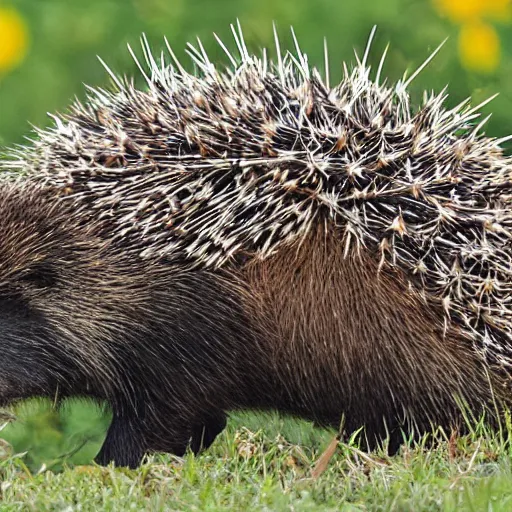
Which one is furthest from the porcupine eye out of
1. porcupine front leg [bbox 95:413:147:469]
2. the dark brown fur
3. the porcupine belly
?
the porcupine belly

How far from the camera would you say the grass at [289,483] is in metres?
3.35

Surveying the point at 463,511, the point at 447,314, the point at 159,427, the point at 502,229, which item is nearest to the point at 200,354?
the point at 159,427

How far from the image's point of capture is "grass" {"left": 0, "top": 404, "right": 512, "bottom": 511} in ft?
11.0

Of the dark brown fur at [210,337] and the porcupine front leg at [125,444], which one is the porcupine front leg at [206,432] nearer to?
the dark brown fur at [210,337]

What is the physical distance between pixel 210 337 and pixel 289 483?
115cm

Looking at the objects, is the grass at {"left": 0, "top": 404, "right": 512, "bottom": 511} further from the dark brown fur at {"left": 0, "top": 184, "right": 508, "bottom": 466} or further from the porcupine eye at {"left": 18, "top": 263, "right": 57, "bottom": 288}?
the porcupine eye at {"left": 18, "top": 263, "right": 57, "bottom": 288}

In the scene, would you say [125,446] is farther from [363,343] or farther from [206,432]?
[363,343]

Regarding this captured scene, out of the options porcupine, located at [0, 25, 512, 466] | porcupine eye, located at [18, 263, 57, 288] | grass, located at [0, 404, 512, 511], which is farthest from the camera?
porcupine eye, located at [18, 263, 57, 288]

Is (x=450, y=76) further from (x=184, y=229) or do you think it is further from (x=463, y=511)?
(x=463, y=511)

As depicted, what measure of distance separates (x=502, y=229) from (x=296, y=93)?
1022 mm

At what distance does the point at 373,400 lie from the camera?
463 centimetres

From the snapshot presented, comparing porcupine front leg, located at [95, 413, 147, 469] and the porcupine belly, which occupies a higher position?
the porcupine belly

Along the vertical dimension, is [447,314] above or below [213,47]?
below

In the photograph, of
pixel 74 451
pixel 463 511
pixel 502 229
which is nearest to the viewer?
pixel 463 511
